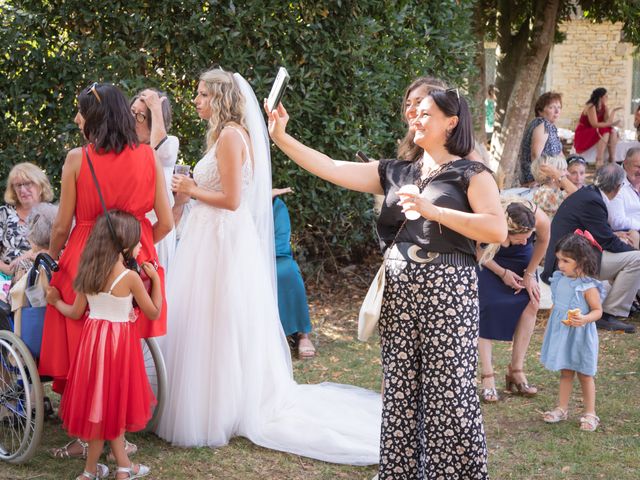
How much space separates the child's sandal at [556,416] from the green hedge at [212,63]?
3259 millimetres

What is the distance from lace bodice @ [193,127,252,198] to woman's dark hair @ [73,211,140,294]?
93 cm

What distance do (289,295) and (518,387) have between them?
2.01m

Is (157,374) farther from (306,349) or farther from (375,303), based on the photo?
(306,349)

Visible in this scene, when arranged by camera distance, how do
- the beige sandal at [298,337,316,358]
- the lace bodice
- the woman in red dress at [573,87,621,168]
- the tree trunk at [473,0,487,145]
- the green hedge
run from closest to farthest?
1. the lace bodice
2. the beige sandal at [298,337,316,358]
3. the green hedge
4. the tree trunk at [473,0,487,145]
5. the woman in red dress at [573,87,621,168]

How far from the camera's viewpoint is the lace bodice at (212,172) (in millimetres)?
4953

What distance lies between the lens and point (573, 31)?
84.1 ft

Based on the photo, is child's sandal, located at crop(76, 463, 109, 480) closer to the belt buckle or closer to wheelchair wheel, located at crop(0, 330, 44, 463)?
wheelchair wheel, located at crop(0, 330, 44, 463)

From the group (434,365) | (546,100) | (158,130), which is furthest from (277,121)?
(546,100)

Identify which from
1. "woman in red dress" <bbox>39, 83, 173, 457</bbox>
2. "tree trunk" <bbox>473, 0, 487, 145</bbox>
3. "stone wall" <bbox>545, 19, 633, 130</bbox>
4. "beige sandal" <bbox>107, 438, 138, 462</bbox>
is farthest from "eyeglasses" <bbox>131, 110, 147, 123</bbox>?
"stone wall" <bbox>545, 19, 633, 130</bbox>

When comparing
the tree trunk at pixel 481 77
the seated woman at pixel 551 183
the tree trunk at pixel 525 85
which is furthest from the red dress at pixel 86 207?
the tree trunk at pixel 525 85

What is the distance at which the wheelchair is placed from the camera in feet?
13.8

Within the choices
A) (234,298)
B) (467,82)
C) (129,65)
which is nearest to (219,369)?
(234,298)

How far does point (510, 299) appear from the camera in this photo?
569 centimetres

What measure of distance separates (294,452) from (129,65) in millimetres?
3999
